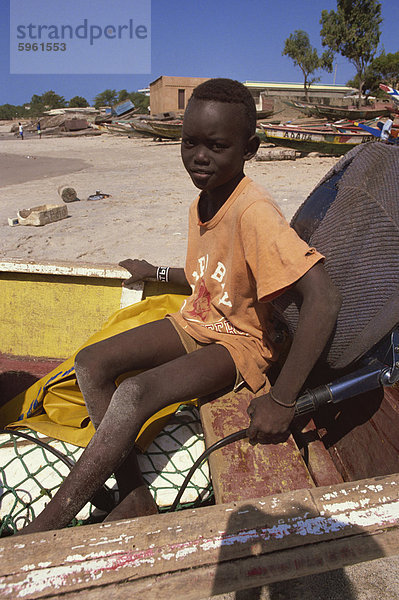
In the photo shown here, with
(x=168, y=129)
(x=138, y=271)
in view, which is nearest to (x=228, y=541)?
(x=138, y=271)

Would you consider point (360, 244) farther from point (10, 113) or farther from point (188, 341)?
point (10, 113)

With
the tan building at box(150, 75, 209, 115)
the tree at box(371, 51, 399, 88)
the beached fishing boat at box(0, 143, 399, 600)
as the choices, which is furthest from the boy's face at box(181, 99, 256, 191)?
the tree at box(371, 51, 399, 88)

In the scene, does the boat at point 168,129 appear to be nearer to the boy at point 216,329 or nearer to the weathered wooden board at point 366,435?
the boy at point 216,329

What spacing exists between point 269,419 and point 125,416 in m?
0.43

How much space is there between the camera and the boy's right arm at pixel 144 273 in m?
2.17

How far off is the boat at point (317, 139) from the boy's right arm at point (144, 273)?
13024 mm

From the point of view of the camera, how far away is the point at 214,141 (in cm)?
137

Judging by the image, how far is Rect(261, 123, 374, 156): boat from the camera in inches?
543

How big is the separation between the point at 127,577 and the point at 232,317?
91 cm

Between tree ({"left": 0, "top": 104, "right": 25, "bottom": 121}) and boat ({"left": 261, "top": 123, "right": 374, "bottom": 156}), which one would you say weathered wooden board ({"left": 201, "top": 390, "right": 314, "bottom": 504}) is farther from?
tree ({"left": 0, "top": 104, "right": 25, "bottom": 121})

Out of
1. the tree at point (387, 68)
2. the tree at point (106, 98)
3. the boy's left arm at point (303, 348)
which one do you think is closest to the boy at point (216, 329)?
the boy's left arm at point (303, 348)

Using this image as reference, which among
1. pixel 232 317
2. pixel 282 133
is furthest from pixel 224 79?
pixel 282 133

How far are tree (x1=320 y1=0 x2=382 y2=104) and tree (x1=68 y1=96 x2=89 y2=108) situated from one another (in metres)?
44.3

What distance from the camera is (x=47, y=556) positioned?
825mm
